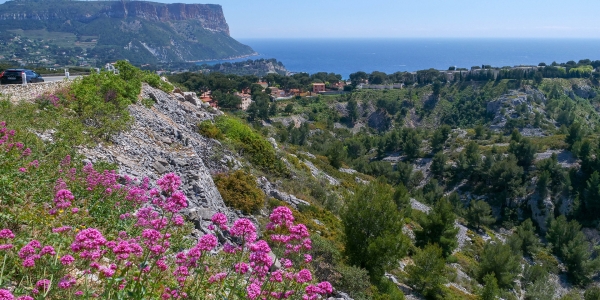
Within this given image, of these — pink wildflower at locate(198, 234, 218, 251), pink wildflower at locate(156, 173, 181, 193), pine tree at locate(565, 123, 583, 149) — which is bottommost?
pine tree at locate(565, 123, 583, 149)

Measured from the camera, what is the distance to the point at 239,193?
15.4 metres

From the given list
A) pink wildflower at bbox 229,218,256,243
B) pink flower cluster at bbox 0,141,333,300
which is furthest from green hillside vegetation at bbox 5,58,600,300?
pink wildflower at bbox 229,218,256,243

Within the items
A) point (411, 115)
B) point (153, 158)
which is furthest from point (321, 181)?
point (411, 115)

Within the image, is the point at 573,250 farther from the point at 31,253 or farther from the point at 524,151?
the point at 31,253

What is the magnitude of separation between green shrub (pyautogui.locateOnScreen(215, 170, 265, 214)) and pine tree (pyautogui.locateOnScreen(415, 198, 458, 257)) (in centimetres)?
1289

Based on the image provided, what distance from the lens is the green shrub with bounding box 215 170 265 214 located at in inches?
591

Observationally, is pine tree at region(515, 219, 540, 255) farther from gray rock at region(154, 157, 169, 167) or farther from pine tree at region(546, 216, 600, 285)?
gray rock at region(154, 157, 169, 167)

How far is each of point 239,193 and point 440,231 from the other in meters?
14.5

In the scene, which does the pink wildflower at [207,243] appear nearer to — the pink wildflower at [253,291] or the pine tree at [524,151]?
the pink wildflower at [253,291]

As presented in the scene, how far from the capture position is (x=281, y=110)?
226 ft

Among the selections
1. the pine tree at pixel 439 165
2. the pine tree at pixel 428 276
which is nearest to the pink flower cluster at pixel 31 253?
the pine tree at pixel 428 276

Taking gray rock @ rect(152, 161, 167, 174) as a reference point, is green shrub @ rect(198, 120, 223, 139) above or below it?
below

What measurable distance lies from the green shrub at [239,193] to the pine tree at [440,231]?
42.3 feet

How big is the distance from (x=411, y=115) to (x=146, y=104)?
70140mm
